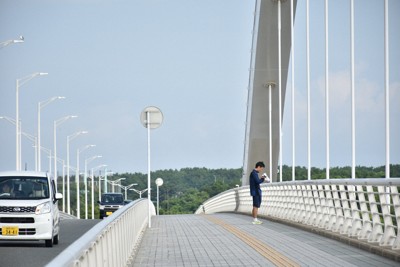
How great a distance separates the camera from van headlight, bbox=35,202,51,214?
2288 centimetres

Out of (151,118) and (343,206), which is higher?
(151,118)

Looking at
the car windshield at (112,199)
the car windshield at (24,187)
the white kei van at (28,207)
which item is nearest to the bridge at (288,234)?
the white kei van at (28,207)

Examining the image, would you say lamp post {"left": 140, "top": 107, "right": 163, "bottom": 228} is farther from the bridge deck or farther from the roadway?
the roadway

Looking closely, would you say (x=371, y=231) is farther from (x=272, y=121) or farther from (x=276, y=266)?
(x=272, y=121)

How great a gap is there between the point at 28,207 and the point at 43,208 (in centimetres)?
34

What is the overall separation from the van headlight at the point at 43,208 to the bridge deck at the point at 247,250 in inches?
89.7

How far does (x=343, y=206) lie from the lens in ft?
71.3

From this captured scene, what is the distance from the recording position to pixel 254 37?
2000 inches

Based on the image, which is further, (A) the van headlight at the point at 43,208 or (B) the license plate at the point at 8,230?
(A) the van headlight at the point at 43,208

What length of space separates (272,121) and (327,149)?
84.6 ft

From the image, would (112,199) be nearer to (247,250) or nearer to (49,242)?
(49,242)

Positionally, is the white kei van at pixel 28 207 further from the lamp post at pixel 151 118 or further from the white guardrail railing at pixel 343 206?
the white guardrail railing at pixel 343 206

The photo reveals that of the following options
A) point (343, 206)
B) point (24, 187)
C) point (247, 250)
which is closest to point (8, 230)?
point (24, 187)

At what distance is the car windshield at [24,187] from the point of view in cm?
2352
